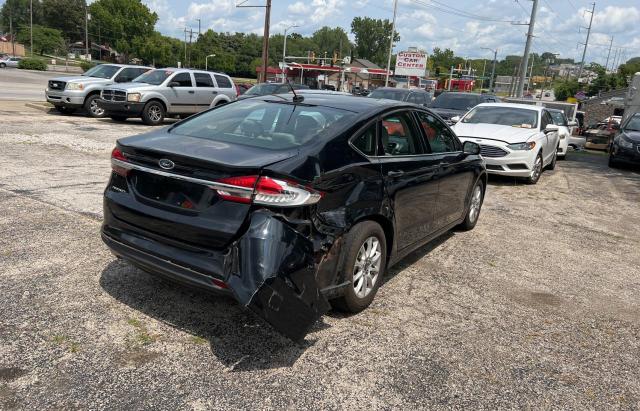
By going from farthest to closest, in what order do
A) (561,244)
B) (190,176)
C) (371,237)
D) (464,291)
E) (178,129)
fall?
(561,244), (464,291), (178,129), (371,237), (190,176)

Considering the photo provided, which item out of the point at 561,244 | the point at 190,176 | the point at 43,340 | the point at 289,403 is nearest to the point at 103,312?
the point at 43,340

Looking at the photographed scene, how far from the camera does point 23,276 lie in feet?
14.1

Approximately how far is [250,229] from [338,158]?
91 cm

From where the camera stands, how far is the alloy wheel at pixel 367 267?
3.95m

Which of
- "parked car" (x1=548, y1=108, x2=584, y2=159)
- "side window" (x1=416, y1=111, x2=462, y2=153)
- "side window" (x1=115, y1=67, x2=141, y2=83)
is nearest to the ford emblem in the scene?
Answer: "side window" (x1=416, y1=111, x2=462, y2=153)

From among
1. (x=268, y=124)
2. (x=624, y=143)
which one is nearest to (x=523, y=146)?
(x=624, y=143)

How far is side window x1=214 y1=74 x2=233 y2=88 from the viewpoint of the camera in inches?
715

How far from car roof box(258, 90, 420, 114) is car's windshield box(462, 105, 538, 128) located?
23.8ft

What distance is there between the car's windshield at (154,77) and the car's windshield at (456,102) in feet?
28.0

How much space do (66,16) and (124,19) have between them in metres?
26.7

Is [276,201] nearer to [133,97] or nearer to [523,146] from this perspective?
[523,146]

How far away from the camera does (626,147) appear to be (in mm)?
14156

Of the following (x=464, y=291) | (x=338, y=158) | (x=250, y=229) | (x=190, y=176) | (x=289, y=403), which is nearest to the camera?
(x=289, y=403)

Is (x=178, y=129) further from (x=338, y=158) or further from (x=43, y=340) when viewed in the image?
(x=43, y=340)
